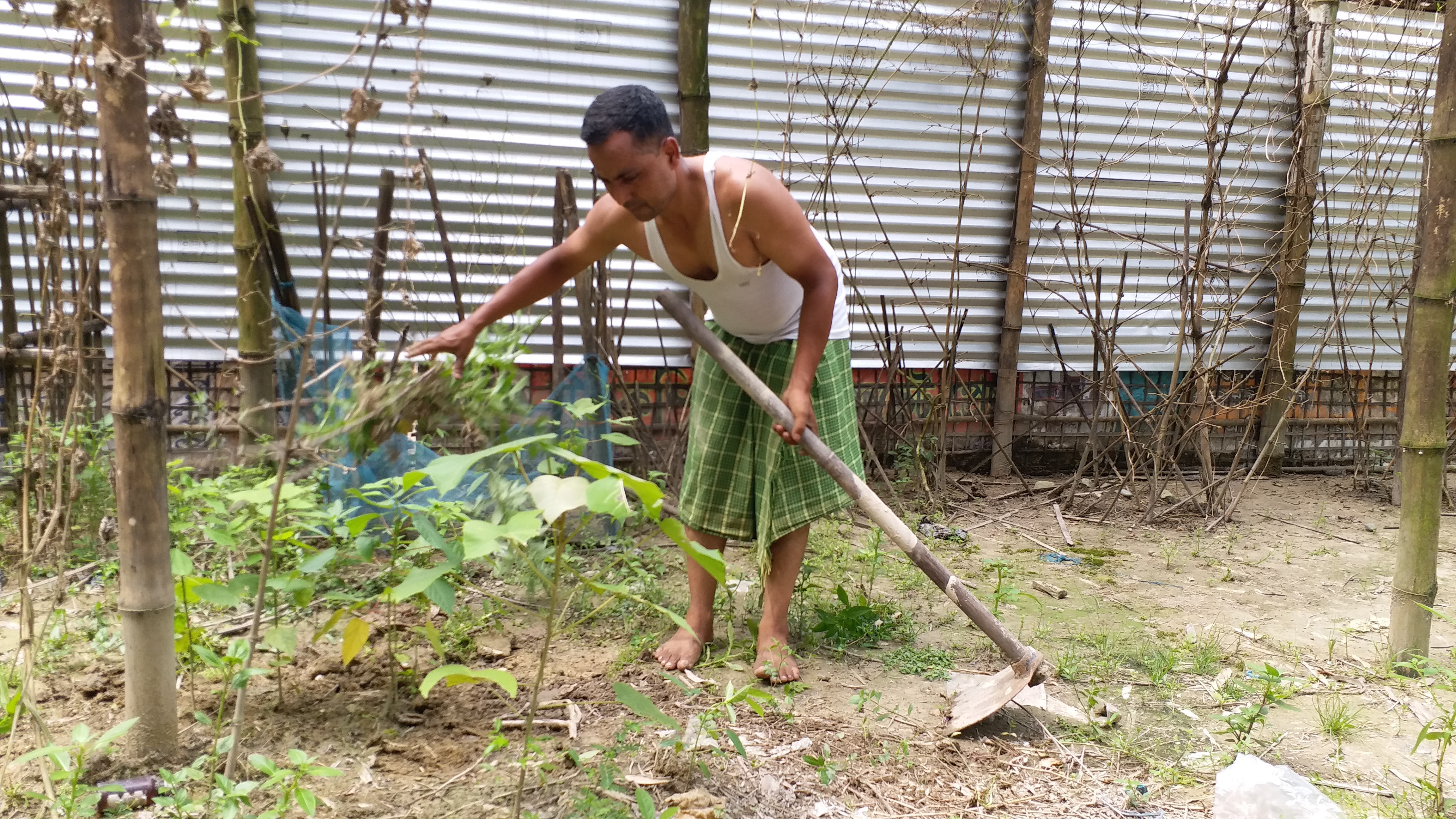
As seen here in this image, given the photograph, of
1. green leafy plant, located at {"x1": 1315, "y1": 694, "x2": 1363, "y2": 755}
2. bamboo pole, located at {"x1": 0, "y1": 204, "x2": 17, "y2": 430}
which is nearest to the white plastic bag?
green leafy plant, located at {"x1": 1315, "y1": 694, "x2": 1363, "y2": 755}

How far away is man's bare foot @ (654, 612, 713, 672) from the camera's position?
287cm

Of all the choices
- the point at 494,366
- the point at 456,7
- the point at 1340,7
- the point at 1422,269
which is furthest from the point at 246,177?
the point at 1340,7

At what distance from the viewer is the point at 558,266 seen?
2674 mm

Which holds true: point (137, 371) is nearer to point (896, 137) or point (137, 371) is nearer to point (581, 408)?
point (581, 408)

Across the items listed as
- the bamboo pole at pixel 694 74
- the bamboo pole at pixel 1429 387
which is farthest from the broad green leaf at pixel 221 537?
the bamboo pole at pixel 1429 387

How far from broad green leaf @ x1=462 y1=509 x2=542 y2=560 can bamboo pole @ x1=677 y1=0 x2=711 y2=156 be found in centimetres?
323

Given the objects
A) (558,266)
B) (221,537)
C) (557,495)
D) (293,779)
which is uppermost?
(558,266)

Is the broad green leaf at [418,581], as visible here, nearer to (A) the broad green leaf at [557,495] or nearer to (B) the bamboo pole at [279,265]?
(A) the broad green leaf at [557,495]

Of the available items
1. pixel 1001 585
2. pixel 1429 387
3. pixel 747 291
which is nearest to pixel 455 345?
pixel 747 291

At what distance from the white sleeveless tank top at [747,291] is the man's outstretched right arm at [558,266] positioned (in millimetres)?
107

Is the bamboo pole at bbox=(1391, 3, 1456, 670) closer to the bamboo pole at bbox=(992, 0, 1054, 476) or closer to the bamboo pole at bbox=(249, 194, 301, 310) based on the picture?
the bamboo pole at bbox=(992, 0, 1054, 476)

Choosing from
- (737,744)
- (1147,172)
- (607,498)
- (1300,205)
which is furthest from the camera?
(1147,172)

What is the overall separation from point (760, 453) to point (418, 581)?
56.7 inches

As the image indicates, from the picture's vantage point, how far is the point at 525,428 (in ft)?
7.55
